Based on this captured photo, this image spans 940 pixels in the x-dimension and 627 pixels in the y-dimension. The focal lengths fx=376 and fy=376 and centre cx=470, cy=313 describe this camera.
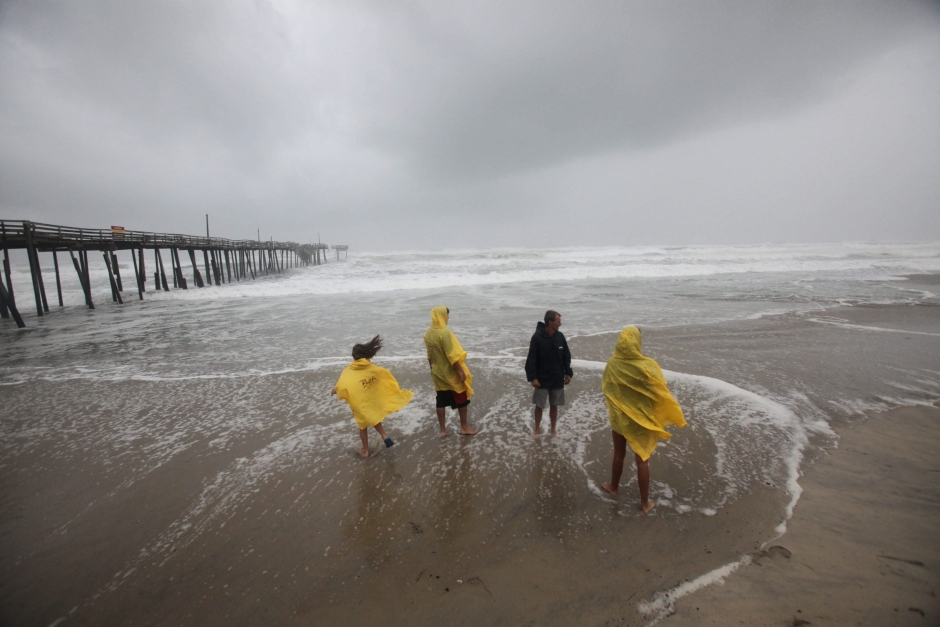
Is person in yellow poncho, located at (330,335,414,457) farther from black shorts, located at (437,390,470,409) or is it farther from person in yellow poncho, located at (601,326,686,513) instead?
person in yellow poncho, located at (601,326,686,513)

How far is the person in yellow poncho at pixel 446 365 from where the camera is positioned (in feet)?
14.9

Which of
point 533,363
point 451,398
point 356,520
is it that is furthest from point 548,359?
point 356,520

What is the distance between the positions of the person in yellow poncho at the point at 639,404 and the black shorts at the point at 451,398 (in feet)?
6.28

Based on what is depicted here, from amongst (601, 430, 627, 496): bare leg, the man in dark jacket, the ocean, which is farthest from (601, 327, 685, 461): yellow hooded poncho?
the man in dark jacket

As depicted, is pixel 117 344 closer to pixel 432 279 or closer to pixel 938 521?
pixel 938 521

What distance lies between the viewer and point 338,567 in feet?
9.87

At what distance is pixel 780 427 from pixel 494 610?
4.69 metres

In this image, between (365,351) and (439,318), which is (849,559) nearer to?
(439,318)

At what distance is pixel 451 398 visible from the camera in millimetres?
4887

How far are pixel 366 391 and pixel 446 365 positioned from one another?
1016 mm

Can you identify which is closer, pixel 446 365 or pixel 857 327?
pixel 446 365

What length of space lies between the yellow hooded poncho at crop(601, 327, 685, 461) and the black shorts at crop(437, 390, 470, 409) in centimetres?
194

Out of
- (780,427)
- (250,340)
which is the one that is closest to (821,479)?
(780,427)

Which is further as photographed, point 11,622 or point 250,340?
point 250,340
